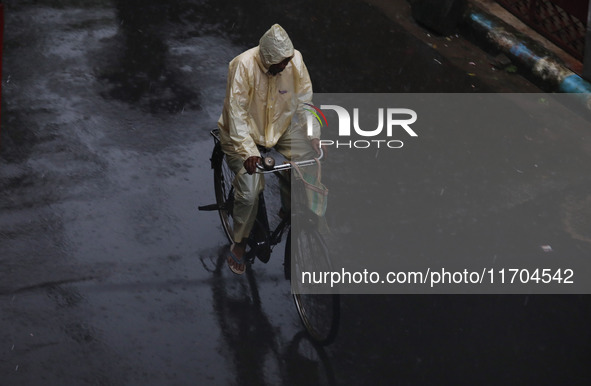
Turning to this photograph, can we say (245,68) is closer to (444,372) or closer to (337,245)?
(337,245)

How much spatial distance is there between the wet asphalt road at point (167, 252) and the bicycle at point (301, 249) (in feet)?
0.62

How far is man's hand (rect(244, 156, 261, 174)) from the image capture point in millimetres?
5773

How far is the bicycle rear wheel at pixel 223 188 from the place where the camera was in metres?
7.03

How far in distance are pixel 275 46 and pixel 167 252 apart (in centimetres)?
238

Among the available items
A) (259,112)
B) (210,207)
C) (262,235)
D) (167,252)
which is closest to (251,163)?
(259,112)

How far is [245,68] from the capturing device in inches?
235

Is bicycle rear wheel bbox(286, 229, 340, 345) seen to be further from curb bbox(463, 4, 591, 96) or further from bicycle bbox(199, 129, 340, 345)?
curb bbox(463, 4, 591, 96)

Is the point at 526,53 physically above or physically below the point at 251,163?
below

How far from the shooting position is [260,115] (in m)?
6.25

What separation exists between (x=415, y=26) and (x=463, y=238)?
4816mm

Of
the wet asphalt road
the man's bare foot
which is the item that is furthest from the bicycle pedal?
the man's bare foot

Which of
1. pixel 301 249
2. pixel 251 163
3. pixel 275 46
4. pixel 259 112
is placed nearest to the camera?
pixel 275 46

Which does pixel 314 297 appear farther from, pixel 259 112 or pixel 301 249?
pixel 259 112

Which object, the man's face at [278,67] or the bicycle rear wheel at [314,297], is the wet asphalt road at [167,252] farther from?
the man's face at [278,67]
